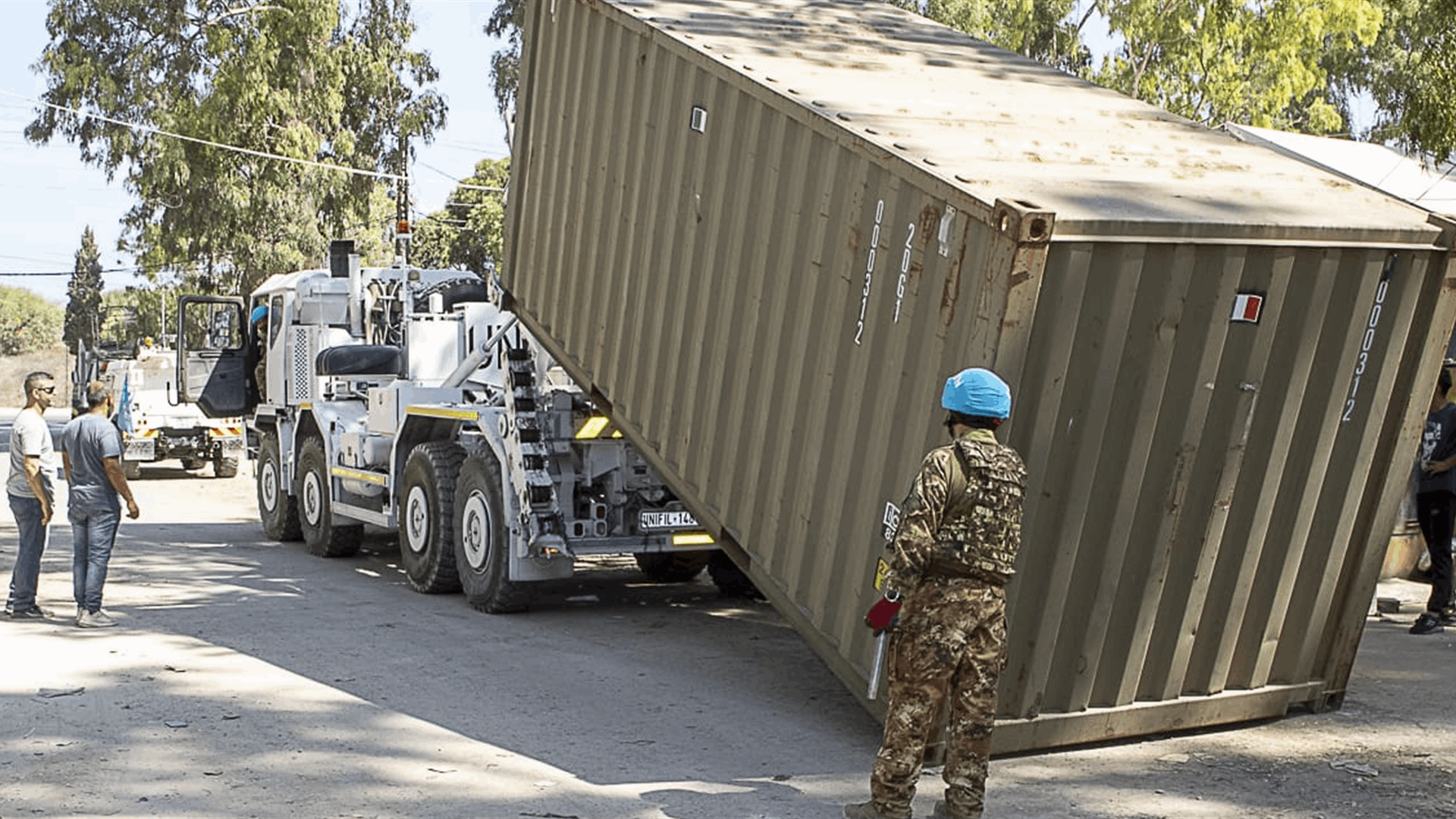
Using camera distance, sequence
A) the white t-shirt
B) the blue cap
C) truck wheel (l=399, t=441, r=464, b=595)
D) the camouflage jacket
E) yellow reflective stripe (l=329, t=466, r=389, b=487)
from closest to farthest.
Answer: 1. the camouflage jacket
2. the blue cap
3. the white t-shirt
4. truck wheel (l=399, t=441, r=464, b=595)
5. yellow reflective stripe (l=329, t=466, r=389, b=487)

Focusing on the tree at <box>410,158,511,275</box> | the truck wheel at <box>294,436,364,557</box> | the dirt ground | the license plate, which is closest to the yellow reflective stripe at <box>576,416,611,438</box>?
the license plate

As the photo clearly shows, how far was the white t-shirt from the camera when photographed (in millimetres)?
10500

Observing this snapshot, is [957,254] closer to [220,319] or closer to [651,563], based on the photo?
[651,563]

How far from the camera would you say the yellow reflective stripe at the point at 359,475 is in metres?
13.1

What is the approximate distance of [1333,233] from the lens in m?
6.80

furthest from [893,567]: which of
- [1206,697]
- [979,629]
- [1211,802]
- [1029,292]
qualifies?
[1206,697]

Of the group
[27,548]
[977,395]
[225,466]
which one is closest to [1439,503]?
[977,395]

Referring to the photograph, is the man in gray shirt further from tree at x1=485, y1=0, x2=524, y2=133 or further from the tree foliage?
the tree foliage

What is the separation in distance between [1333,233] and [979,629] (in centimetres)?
250

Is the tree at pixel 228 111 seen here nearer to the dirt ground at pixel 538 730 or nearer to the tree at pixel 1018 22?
the tree at pixel 1018 22

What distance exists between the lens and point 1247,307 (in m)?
6.77

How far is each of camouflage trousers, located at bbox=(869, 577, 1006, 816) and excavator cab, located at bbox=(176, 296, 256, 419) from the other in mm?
12089

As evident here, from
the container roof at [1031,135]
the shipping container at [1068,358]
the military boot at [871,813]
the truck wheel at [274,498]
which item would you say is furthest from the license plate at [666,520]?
the truck wheel at [274,498]

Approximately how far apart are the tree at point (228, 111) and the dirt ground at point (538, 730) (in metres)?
24.8
